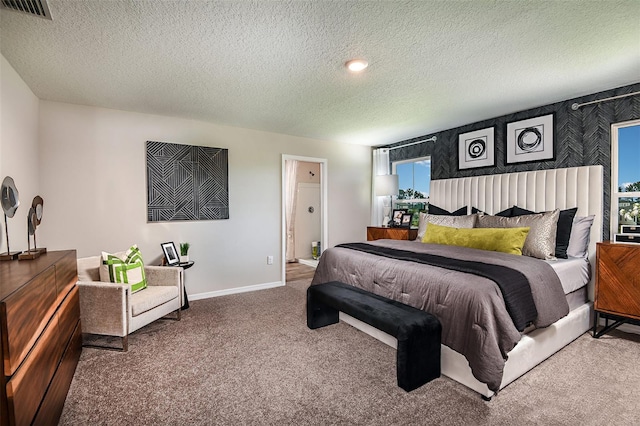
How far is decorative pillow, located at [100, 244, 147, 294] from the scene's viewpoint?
278 cm

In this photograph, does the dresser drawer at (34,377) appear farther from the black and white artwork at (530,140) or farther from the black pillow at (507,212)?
the black and white artwork at (530,140)

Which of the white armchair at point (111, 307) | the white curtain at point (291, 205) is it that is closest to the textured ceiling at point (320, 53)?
the white armchair at point (111, 307)

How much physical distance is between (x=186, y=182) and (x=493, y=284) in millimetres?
3585

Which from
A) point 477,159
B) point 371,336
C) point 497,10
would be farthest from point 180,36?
point 477,159

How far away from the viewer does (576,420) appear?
1.73 meters

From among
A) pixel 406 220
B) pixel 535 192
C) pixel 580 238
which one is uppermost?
pixel 535 192

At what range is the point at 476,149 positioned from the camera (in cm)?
426

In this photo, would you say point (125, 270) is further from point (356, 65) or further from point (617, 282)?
point (617, 282)

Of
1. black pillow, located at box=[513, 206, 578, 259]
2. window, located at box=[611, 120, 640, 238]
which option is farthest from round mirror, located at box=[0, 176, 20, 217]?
window, located at box=[611, 120, 640, 238]

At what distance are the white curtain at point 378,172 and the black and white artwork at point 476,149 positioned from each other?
142 cm

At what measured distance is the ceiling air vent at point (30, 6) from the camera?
1690 millimetres

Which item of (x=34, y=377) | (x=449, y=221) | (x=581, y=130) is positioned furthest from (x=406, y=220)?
(x=34, y=377)

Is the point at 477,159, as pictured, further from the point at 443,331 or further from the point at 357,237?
the point at 443,331

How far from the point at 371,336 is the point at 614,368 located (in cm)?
179
